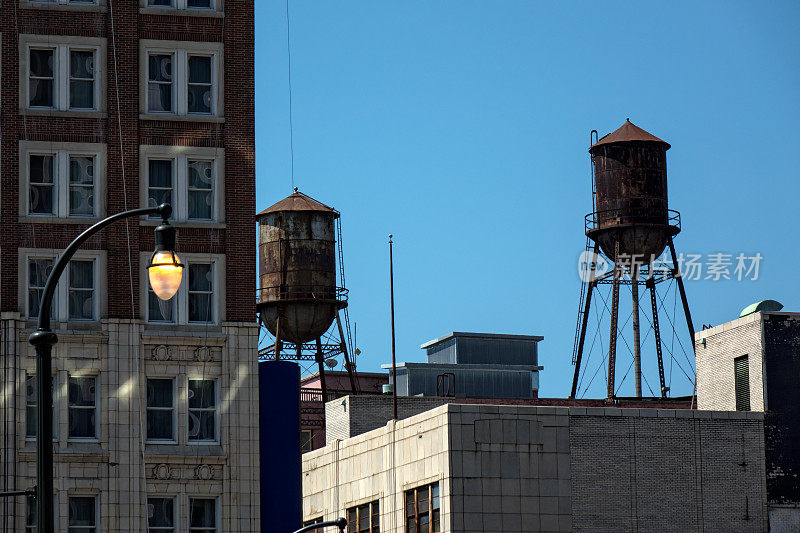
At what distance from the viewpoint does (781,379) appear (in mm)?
59875

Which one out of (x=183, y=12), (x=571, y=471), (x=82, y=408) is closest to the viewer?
(x=82, y=408)

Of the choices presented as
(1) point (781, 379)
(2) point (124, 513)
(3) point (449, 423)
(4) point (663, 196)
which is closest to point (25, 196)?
(2) point (124, 513)

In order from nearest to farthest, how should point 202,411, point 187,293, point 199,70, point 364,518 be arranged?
1. point 202,411
2. point 187,293
3. point 199,70
4. point 364,518

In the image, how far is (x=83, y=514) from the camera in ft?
161

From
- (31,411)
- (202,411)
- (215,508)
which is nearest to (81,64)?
(31,411)

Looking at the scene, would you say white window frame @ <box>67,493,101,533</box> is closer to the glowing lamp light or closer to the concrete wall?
the concrete wall

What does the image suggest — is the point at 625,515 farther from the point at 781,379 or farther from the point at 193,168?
the point at 193,168

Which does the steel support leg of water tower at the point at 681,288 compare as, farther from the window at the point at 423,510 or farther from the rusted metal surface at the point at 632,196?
the window at the point at 423,510

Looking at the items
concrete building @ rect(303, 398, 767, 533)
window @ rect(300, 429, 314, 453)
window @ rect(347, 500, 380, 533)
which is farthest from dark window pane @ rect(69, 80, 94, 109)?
window @ rect(300, 429, 314, 453)

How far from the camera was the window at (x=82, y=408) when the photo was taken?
4947 cm

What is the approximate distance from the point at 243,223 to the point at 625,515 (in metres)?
18.3

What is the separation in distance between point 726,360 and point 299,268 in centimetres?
2131

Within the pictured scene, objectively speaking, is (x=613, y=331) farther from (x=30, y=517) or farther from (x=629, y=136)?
(x=30, y=517)

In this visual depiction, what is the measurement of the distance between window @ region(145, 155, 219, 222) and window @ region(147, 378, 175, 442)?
5847 millimetres
